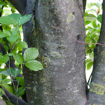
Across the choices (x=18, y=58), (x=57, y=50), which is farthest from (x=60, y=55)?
(x=18, y=58)

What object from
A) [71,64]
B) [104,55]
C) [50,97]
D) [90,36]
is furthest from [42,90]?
[90,36]

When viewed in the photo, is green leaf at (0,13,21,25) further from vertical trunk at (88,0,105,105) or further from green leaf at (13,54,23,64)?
vertical trunk at (88,0,105,105)

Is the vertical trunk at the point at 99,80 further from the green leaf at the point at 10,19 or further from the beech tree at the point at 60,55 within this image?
the green leaf at the point at 10,19

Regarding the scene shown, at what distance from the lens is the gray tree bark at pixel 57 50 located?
0.60m

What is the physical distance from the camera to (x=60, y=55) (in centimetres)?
64

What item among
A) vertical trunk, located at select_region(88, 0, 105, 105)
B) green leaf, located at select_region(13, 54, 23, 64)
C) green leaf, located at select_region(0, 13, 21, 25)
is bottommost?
vertical trunk, located at select_region(88, 0, 105, 105)

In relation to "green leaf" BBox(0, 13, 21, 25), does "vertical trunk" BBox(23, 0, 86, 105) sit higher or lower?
lower

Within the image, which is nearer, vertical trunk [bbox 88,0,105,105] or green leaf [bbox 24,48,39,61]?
green leaf [bbox 24,48,39,61]

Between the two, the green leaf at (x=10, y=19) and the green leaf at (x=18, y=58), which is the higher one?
the green leaf at (x=10, y=19)

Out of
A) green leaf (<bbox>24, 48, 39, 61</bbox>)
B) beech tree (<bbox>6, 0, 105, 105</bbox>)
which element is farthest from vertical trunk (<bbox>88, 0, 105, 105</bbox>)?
green leaf (<bbox>24, 48, 39, 61</bbox>)

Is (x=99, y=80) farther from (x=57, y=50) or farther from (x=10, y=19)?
(x=10, y=19)

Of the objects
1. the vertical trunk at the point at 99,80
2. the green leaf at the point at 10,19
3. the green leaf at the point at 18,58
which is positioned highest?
the green leaf at the point at 10,19

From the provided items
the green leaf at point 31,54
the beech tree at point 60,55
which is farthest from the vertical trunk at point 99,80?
the green leaf at point 31,54

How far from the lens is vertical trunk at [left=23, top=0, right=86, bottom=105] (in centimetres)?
60
